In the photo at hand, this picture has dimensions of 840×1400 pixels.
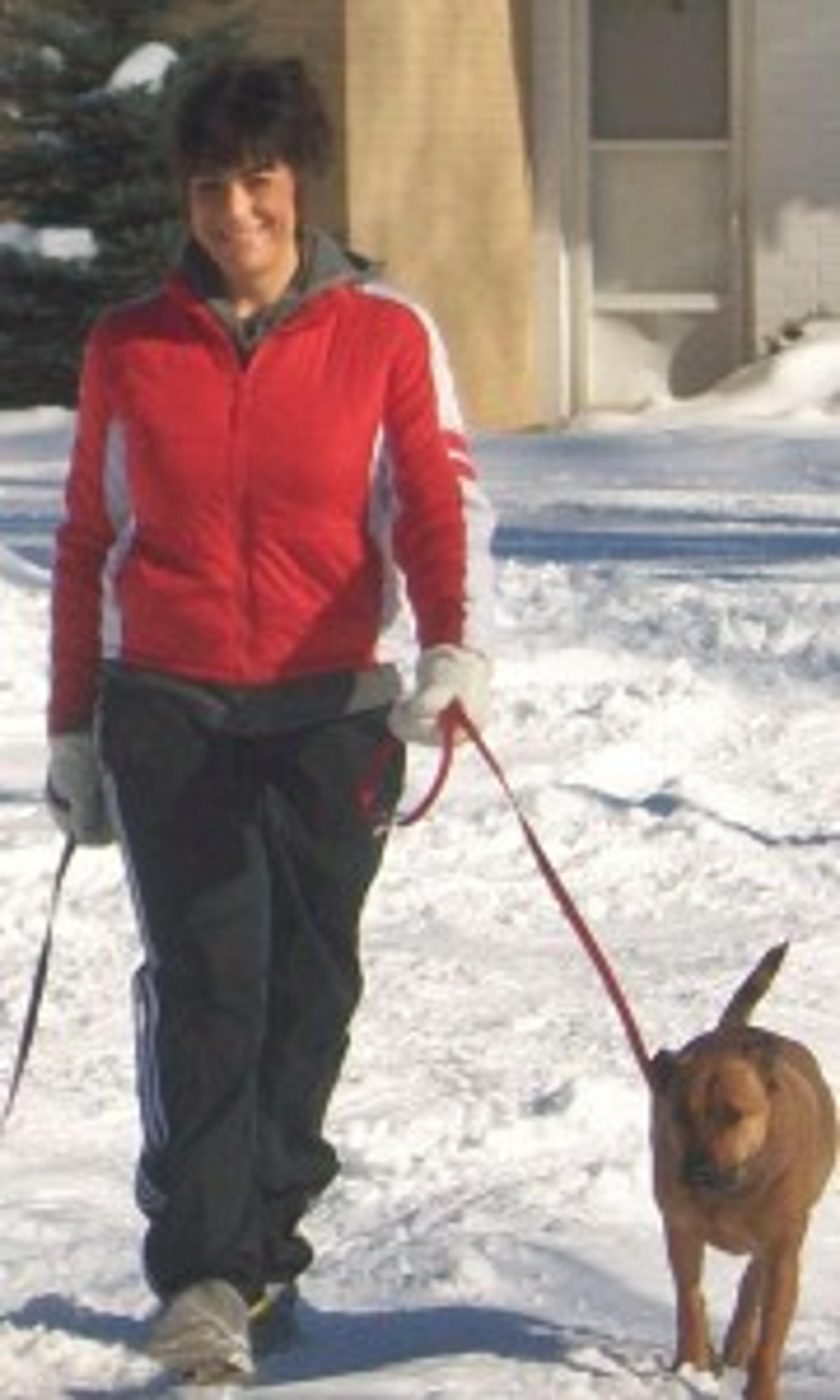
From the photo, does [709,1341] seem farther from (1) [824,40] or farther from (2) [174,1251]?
(1) [824,40]

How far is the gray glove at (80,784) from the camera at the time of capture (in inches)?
221

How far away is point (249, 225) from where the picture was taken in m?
5.38

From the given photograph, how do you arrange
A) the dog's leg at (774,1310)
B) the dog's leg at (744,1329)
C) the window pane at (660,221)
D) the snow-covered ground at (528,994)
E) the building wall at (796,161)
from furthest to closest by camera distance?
the window pane at (660,221) → the building wall at (796,161) → the snow-covered ground at (528,994) → the dog's leg at (744,1329) → the dog's leg at (774,1310)

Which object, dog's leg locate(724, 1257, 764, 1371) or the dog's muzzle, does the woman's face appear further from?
dog's leg locate(724, 1257, 764, 1371)

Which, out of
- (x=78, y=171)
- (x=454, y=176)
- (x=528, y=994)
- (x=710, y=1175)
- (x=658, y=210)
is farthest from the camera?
(x=658, y=210)

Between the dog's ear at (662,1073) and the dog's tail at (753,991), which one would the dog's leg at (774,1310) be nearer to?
the dog's ear at (662,1073)

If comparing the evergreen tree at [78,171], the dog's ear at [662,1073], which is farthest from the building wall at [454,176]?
the dog's ear at [662,1073]

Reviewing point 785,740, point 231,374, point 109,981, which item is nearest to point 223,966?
point 231,374

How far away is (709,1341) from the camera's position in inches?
214

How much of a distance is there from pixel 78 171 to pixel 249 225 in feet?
49.2

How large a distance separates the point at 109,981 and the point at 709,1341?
3.04 meters

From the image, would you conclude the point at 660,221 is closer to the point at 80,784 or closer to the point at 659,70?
the point at 659,70

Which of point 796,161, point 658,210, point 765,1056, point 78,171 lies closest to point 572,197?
point 658,210

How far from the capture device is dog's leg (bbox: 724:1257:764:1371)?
5355 mm
